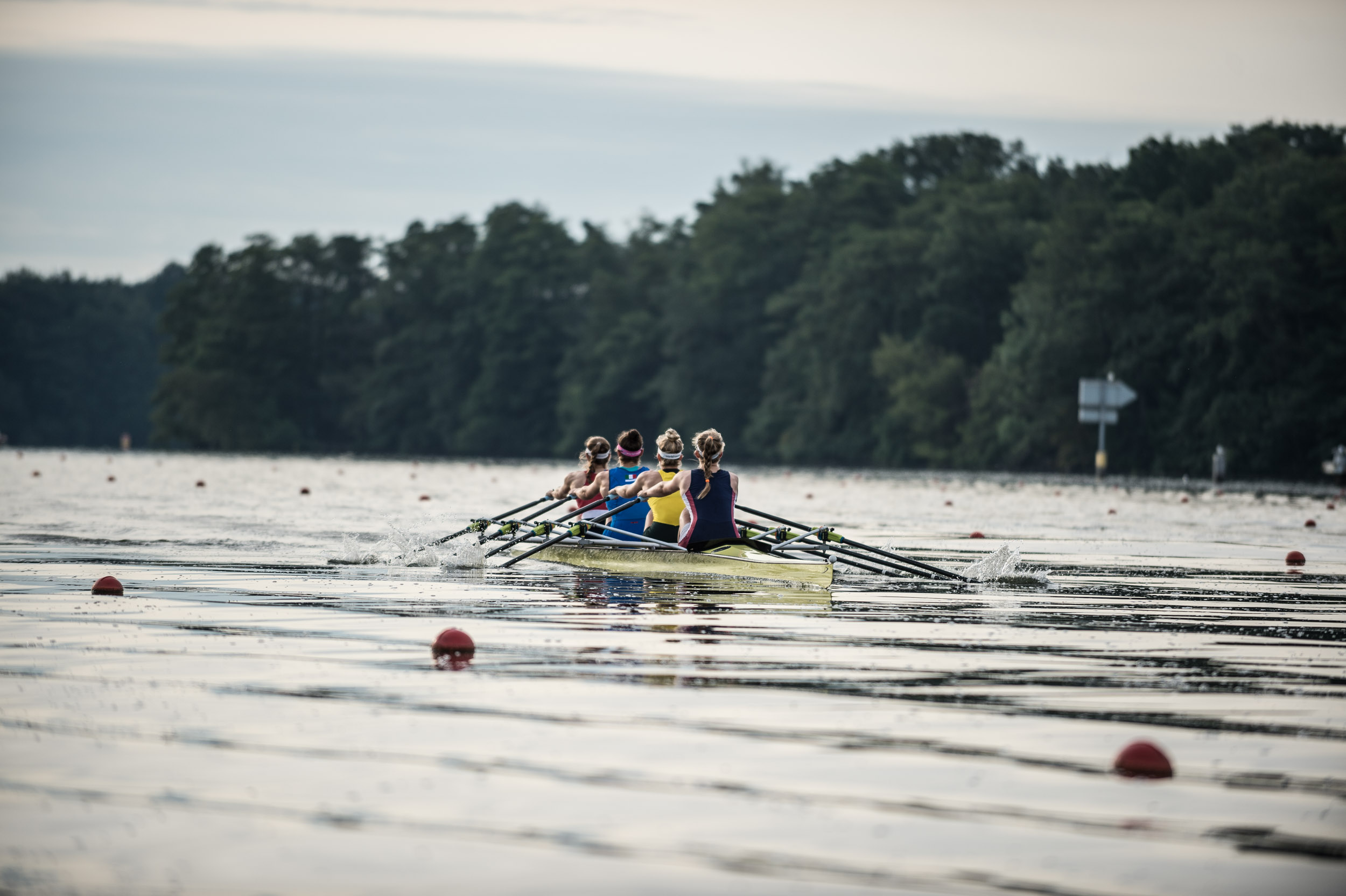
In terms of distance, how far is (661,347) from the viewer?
111 meters

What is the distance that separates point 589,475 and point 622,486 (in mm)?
1194

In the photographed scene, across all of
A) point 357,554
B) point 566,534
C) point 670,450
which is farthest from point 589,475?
point 670,450

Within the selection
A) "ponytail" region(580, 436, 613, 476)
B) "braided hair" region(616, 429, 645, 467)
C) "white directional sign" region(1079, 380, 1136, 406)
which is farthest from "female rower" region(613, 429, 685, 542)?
"white directional sign" region(1079, 380, 1136, 406)

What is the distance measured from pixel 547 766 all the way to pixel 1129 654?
5076 millimetres

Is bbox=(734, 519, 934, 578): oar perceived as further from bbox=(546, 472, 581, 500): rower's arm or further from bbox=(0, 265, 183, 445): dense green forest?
bbox=(0, 265, 183, 445): dense green forest

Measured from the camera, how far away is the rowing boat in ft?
50.9

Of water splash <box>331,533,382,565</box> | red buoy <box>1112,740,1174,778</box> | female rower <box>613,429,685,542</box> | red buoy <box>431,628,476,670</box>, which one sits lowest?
water splash <box>331,533,382,565</box>

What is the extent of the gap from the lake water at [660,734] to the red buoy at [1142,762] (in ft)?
0.24

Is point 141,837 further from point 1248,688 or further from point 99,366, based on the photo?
point 99,366

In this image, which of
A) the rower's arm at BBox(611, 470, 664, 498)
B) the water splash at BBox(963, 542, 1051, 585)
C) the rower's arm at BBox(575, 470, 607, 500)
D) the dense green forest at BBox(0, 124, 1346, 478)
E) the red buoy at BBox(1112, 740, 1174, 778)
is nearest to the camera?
the red buoy at BBox(1112, 740, 1174, 778)

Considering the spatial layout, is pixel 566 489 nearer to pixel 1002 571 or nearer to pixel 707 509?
pixel 707 509

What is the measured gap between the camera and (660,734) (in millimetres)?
7902

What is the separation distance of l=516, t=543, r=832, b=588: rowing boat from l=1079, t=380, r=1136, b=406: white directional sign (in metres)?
46.9

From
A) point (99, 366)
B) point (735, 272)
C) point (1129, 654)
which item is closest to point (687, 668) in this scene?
point (1129, 654)
